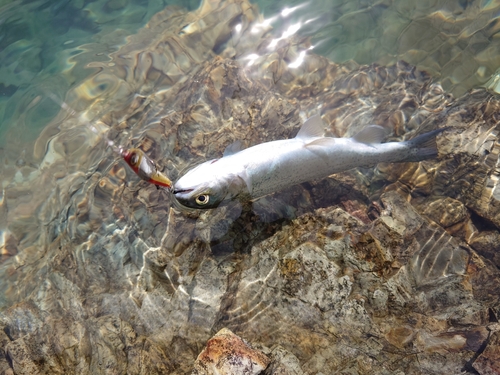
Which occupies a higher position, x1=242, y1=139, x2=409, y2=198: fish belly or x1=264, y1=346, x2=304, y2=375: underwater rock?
x1=242, y1=139, x2=409, y2=198: fish belly

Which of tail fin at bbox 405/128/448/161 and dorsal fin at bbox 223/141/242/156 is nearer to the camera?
dorsal fin at bbox 223/141/242/156

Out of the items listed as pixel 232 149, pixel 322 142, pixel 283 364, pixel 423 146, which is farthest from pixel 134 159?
pixel 423 146

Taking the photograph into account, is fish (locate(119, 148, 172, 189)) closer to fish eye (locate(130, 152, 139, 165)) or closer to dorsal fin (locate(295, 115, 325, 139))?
fish eye (locate(130, 152, 139, 165))

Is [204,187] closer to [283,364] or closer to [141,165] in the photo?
[141,165]

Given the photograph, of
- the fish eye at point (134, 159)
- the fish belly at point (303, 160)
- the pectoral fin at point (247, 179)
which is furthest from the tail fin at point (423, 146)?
the fish eye at point (134, 159)

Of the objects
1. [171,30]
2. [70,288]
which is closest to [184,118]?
[70,288]

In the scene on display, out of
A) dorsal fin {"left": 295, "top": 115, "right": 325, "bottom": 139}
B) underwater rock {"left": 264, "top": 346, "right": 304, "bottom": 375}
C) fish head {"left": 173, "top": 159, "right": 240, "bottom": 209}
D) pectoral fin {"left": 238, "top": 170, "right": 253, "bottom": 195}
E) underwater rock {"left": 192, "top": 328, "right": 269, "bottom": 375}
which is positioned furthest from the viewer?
dorsal fin {"left": 295, "top": 115, "right": 325, "bottom": 139}

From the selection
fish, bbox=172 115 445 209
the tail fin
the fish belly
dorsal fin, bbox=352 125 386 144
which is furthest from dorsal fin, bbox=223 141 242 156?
the tail fin

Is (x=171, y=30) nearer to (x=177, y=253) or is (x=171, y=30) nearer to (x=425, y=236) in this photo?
(x=177, y=253)
